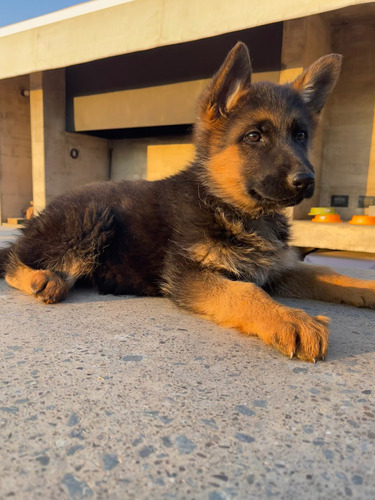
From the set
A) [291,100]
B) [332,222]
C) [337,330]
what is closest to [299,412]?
[337,330]

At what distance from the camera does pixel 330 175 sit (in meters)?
9.93

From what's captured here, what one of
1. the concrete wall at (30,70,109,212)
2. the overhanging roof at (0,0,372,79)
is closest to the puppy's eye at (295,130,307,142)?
the overhanging roof at (0,0,372,79)

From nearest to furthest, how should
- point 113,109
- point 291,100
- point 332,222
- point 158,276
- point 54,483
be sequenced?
1. point 54,483
2. point 291,100
3. point 158,276
4. point 332,222
5. point 113,109

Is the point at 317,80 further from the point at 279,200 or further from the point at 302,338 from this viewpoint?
the point at 302,338

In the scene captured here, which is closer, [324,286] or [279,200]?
[279,200]

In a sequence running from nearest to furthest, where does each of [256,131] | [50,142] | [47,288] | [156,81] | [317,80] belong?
[256,131], [47,288], [317,80], [156,81], [50,142]

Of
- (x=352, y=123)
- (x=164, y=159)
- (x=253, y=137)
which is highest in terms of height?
(x=352, y=123)

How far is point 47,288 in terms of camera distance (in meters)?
2.49

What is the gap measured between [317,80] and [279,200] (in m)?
1.12

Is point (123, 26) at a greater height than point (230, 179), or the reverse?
point (123, 26)

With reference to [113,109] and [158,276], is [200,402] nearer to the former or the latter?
[158,276]

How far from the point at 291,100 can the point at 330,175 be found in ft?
26.7

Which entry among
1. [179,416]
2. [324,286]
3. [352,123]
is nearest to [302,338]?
[179,416]

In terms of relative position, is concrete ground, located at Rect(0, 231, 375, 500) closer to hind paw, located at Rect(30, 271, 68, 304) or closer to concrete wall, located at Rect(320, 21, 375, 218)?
hind paw, located at Rect(30, 271, 68, 304)
